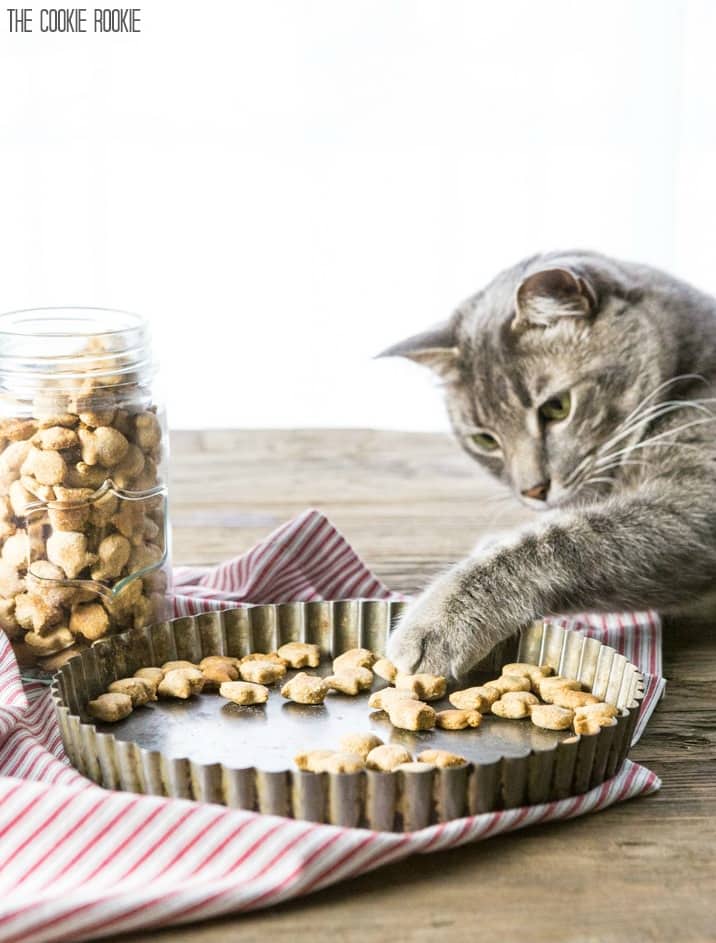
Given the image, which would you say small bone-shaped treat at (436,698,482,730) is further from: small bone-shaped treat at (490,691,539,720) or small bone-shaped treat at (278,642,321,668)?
small bone-shaped treat at (278,642,321,668)

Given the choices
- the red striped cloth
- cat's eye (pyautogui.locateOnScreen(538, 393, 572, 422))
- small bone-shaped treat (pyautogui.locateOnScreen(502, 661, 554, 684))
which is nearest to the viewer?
the red striped cloth

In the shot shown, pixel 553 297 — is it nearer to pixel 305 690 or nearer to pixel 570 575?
pixel 570 575

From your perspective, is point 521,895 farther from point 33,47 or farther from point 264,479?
point 33,47

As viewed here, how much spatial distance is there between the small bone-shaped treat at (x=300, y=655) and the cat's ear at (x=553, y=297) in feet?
1.80

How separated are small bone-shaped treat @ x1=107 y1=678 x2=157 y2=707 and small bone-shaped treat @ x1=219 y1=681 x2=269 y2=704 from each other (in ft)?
0.19

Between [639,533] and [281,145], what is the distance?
6.60 feet

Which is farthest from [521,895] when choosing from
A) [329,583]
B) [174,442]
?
[174,442]

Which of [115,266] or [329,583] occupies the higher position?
[115,266]

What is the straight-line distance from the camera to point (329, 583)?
4.24 ft

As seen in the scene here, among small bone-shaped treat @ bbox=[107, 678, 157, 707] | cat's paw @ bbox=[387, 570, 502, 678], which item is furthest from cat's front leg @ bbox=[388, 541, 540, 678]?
small bone-shaped treat @ bbox=[107, 678, 157, 707]

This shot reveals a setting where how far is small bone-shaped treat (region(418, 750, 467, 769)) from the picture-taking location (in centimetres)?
80

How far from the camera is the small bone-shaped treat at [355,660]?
1.03 meters

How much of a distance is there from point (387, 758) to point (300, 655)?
246mm

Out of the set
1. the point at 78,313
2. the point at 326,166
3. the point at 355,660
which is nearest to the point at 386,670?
the point at 355,660
